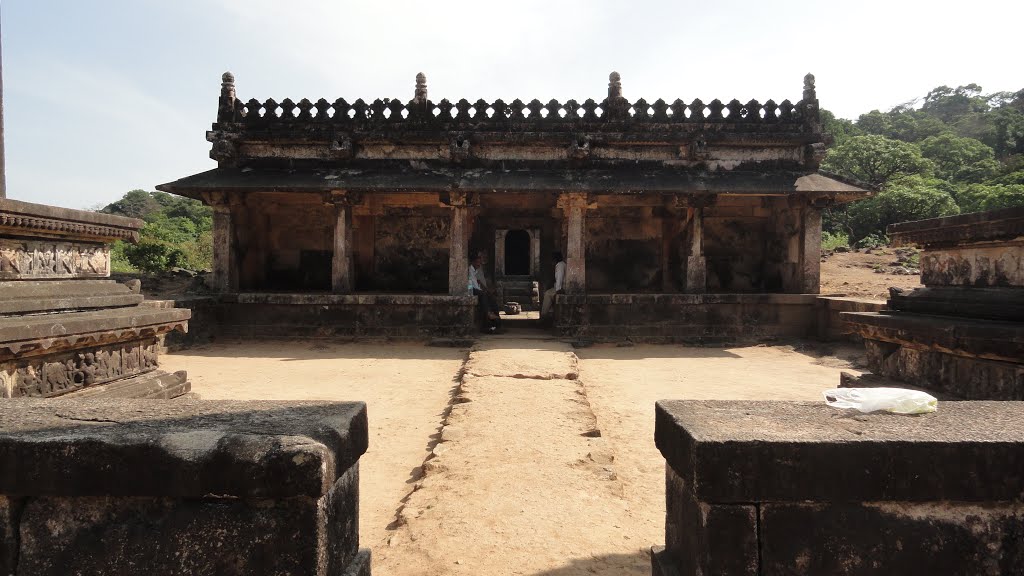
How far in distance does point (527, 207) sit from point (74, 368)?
10.5 meters

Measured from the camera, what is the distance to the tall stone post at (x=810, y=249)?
36.8 ft

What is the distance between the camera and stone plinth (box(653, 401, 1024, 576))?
161 centimetres

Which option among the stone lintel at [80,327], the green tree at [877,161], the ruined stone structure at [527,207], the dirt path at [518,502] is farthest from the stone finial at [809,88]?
the green tree at [877,161]

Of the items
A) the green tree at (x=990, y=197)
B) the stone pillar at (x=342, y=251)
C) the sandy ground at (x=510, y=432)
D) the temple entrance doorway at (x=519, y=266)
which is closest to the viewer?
the sandy ground at (x=510, y=432)

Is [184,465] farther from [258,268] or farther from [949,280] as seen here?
[258,268]

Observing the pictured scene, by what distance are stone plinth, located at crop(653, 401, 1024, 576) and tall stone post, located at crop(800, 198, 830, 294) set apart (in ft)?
34.8

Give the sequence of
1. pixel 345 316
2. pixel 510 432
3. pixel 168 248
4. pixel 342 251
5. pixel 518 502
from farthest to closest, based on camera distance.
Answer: pixel 168 248, pixel 342 251, pixel 345 316, pixel 510 432, pixel 518 502

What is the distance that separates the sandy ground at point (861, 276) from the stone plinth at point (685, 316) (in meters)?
4.60

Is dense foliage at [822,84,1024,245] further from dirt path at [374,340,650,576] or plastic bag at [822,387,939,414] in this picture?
plastic bag at [822,387,939,414]

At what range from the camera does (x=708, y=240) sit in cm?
1325

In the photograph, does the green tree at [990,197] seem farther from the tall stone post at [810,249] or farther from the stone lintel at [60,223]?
the stone lintel at [60,223]

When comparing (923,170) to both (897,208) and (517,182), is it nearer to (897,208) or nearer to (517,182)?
(897,208)

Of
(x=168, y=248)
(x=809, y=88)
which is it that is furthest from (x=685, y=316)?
(x=168, y=248)

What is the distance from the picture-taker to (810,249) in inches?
444
